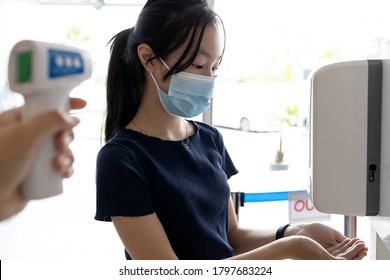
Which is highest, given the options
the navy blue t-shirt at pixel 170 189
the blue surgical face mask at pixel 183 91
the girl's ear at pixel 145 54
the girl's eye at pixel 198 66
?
the girl's ear at pixel 145 54

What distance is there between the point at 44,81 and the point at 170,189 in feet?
2.17

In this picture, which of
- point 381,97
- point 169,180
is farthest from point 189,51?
point 381,97

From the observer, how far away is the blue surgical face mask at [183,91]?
1.08 m

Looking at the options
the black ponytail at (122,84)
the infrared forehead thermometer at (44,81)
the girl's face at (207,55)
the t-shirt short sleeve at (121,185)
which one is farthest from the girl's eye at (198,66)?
the infrared forehead thermometer at (44,81)

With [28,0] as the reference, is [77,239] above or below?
below

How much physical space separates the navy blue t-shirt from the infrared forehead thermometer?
1.84 feet

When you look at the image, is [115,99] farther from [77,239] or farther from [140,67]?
[77,239]

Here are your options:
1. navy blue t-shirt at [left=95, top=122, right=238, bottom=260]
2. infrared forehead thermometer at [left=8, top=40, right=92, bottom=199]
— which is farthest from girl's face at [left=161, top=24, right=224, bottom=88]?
infrared forehead thermometer at [left=8, top=40, right=92, bottom=199]

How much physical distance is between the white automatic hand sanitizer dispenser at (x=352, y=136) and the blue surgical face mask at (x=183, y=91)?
0.24 metres

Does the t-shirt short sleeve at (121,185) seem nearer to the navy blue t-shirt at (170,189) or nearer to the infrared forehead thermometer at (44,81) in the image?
the navy blue t-shirt at (170,189)

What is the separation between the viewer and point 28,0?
877 millimetres

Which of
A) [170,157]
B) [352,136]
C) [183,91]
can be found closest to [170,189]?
[170,157]

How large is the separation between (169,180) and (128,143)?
117 millimetres

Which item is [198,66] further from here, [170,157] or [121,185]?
[121,185]
